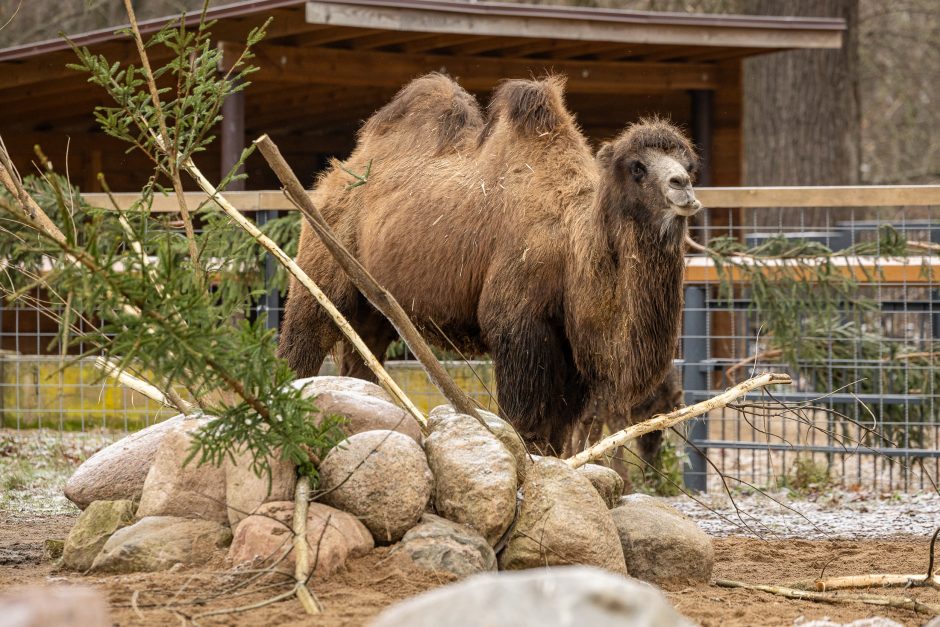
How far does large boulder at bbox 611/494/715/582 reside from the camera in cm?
481

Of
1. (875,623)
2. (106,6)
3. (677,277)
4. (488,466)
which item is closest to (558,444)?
(677,277)

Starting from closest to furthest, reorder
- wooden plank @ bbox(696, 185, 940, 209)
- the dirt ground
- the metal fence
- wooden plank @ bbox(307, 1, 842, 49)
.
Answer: the dirt ground → wooden plank @ bbox(696, 185, 940, 209) → the metal fence → wooden plank @ bbox(307, 1, 842, 49)

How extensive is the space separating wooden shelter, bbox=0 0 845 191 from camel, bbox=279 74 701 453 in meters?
3.02

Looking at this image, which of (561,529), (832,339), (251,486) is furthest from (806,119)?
(251,486)

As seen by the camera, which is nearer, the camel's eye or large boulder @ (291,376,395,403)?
large boulder @ (291,376,395,403)

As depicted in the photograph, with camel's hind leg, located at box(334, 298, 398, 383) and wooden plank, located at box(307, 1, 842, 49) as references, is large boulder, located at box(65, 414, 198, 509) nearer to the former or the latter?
camel's hind leg, located at box(334, 298, 398, 383)

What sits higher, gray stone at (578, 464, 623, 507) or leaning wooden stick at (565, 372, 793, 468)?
leaning wooden stick at (565, 372, 793, 468)

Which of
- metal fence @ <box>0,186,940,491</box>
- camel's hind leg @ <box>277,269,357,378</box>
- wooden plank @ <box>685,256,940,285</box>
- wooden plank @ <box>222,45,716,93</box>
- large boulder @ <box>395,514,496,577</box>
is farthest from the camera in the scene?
wooden plank @ <box>222,45,716,93</box>

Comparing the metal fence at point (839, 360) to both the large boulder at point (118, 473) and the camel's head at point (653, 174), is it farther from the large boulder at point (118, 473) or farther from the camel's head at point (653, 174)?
the large boulder at point (118, 473)

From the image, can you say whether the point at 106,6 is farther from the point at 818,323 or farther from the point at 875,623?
the point at 875,623

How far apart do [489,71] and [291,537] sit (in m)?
9.46

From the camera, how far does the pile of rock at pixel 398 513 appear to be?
4176mm

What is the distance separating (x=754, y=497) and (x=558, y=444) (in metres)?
2.24

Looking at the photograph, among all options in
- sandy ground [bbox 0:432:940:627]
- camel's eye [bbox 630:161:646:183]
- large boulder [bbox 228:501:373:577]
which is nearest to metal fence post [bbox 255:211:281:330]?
sandy ground [bbox 0:432:940:627]
